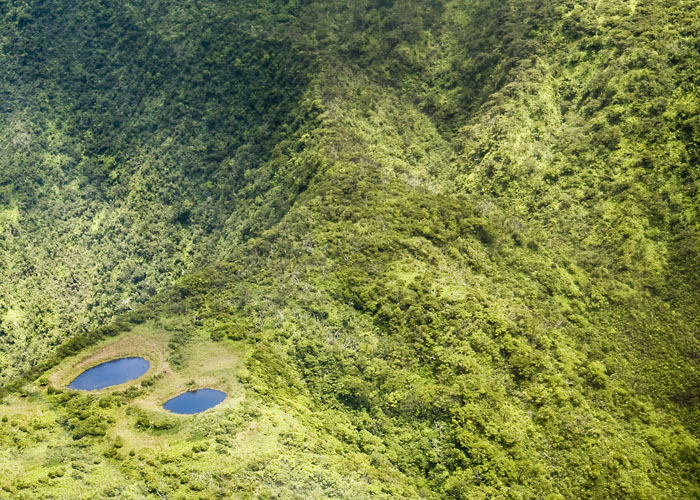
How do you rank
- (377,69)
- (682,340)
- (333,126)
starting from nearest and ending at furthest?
1. (682,340)
2. (333,126)
3. (377,69)

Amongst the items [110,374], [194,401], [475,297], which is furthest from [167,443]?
[475,297]

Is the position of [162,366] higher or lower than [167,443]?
higher

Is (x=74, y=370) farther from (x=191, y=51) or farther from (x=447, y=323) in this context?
Answer: (x=191, y=51)

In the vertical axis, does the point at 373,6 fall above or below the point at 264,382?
above

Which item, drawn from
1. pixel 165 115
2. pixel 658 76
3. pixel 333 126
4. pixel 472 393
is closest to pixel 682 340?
pixel 472 393

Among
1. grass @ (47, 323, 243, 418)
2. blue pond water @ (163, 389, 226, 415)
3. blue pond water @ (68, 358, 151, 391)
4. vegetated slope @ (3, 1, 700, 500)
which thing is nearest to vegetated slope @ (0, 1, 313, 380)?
vegetated slope @ (3, 1, 700, 500)

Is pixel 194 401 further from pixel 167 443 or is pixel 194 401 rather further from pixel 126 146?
pixel 126 146
